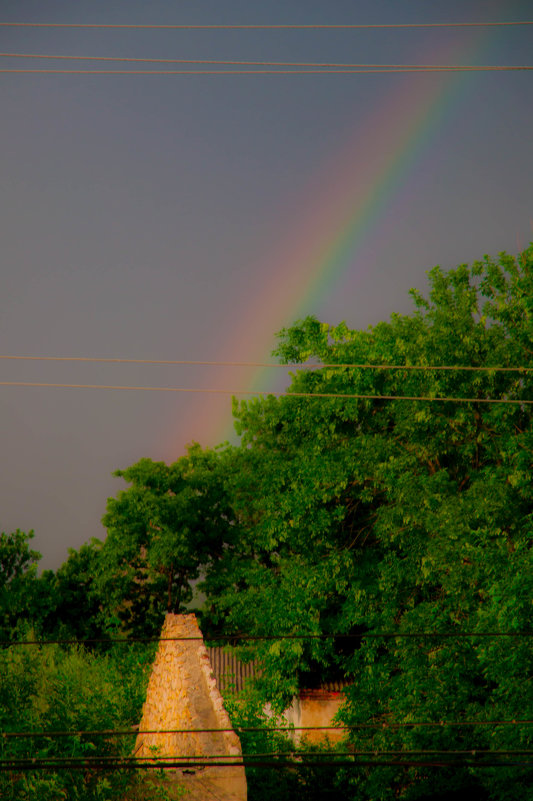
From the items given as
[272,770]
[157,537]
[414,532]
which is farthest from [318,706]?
[157,537]

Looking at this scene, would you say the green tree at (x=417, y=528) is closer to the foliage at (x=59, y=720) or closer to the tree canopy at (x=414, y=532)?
the tree canopy at (x=414, y=532)

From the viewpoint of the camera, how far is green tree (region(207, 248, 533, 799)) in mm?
17875

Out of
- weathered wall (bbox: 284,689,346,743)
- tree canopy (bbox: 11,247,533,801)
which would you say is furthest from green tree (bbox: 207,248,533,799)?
weathered wall (bbox: 284,689,346,743)

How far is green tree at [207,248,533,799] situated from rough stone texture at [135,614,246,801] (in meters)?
5.78

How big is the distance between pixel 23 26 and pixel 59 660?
17.5 m

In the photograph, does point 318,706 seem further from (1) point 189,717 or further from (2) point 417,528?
(1) point 189,717

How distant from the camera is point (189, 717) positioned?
1384cm

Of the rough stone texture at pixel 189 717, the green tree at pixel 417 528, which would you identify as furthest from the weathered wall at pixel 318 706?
the rough stone texture at pixel 189 717

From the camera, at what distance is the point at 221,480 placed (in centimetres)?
3906

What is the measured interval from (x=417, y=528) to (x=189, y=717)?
8409 mm

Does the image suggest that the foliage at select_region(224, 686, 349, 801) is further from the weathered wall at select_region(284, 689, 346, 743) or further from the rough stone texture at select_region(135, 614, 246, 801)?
the rough stone texture at select_region(135, 614, 246, 801)

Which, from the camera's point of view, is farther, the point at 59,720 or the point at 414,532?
the point at 414,532

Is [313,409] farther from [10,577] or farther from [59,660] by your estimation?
[10,577]

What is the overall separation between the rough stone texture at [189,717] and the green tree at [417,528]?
19.0 feet
